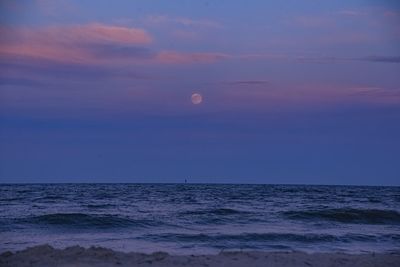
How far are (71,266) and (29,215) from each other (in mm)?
14184

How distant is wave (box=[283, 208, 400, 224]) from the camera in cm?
2341

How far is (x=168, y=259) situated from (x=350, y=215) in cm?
1676

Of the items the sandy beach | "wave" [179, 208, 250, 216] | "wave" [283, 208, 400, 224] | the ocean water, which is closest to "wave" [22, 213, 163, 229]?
the ocean water

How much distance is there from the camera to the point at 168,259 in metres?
10.2

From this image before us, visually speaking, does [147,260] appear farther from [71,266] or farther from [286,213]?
[286,213]

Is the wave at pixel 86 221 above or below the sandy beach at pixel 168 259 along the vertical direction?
below

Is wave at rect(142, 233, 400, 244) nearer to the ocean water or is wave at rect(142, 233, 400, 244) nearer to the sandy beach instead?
the ocean water

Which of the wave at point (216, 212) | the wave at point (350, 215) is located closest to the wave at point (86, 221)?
the wave at point (216, 212)

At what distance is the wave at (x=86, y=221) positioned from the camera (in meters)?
19.3

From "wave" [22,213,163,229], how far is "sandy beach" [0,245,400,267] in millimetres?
8595

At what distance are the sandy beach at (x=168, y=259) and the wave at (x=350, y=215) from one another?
40.9 feet

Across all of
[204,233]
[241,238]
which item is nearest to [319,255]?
[241,238]

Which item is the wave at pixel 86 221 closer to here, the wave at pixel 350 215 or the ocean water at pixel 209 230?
the ocean water at pixel 209 230

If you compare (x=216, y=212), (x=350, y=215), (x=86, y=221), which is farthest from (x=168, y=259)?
(x=350, y=215)
